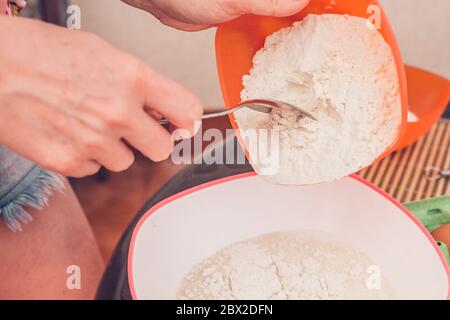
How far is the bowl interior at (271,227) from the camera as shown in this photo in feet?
Result: 1.65

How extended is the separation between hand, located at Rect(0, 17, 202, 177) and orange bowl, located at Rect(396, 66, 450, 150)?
1.11 ft

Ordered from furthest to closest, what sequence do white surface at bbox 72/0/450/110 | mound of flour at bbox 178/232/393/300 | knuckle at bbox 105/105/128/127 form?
1. white surface at bbox 72/0/450/110
2. mound of flour at bbox 178/232/393/300
3. knuckle at bbox 105/105/128/127

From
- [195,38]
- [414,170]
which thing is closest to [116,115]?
[414,170]

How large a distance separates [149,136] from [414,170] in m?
0.36

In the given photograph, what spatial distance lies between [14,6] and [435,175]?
1.65 ft

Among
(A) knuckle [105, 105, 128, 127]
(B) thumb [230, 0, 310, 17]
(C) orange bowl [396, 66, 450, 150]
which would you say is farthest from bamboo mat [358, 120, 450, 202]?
(A) knuckle [105, 105, 128, 127]

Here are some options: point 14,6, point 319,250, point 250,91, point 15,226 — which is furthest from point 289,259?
point 14,6

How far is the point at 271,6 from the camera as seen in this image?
521 mm

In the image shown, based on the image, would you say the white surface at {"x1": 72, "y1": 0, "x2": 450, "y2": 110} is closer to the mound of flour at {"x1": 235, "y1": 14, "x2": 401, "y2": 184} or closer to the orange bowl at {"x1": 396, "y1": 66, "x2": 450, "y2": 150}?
the orange bowl at {"x1": 396, "y1": 66, "x2": 450, "y2": 150}

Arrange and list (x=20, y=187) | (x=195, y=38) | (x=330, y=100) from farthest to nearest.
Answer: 1. (x=195, y=38)
2. (x=20, y=187)
3. (x=330, y=100)

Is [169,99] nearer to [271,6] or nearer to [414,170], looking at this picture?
[271,6]

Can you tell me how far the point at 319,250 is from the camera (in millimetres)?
561

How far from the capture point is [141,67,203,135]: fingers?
413 millimetres

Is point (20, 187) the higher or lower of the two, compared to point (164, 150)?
lower
